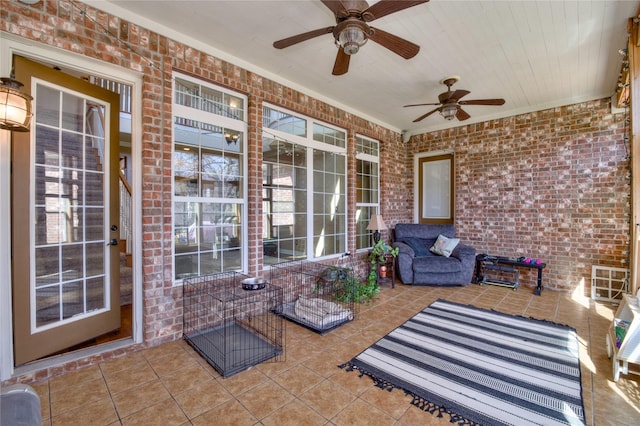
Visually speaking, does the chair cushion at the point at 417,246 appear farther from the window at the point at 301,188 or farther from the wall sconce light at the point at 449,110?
the wall sconce light at the point at 449,110

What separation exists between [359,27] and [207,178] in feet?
6.81

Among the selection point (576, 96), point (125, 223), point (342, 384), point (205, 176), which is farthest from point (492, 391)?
point (125, 223)

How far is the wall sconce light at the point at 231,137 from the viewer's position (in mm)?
3233

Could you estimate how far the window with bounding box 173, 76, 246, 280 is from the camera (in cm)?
288

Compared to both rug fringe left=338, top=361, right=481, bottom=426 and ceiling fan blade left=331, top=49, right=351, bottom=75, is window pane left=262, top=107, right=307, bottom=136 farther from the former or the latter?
rug fringe left=338, top=361, right=481, bottom=426

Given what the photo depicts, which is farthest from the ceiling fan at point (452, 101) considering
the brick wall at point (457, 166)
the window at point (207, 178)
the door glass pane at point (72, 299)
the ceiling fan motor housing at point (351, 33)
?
the door glass pane at point (72, 299)

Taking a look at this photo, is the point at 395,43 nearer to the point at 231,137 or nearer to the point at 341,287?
the point at 231,137

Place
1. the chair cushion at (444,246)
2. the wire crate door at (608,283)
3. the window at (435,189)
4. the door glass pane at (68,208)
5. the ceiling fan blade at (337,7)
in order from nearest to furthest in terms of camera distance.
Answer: the ceiling fan blade at (337,7) < the door glass pane at (68,208) < the wire crate door at (608,283) < the chair cushion at (444,246) < the window at (435,189)

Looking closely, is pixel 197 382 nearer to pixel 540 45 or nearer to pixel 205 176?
pixel 205 176

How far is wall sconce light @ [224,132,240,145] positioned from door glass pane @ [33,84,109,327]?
45.0 inches

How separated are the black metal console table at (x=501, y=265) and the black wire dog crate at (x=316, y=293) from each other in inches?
96.9

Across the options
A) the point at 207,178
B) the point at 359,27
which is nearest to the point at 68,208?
the point at 207,178

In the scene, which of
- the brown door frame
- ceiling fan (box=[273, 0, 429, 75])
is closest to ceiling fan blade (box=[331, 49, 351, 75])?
ceiling fan (box=[273, 0, 429, 75])

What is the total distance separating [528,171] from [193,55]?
17.0 feet
